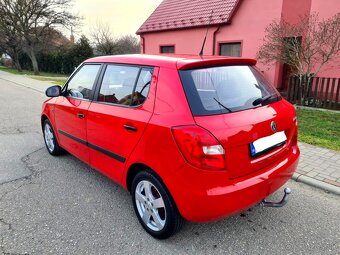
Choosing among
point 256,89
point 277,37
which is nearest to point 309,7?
point 277,37

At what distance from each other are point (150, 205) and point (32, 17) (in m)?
28.6

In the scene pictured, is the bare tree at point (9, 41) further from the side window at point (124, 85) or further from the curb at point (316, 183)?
the curb at point (316, 183)

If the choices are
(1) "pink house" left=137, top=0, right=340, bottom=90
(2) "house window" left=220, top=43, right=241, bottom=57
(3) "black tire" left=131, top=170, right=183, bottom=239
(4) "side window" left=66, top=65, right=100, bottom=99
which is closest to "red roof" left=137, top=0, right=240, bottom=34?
(1) "pink house" left=137, top=0, right=340, bottom=90

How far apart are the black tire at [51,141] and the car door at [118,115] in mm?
1433

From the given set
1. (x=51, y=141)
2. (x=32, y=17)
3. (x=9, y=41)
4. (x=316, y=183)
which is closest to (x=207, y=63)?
(x=316, y=183)

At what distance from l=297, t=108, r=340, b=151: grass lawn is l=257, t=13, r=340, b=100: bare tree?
69.4 inches

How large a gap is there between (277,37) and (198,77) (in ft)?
29.2

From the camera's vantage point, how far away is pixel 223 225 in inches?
114

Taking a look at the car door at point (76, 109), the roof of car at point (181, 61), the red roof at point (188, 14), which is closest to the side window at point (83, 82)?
the car door at point (76, 109)

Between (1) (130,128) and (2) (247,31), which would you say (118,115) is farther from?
(2) (247,31)

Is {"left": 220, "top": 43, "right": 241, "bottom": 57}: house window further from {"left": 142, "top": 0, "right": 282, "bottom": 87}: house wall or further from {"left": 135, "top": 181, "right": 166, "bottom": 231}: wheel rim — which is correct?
{"left": 135, "top": 181, "right": 166, "bottom": 231}: wheel rim

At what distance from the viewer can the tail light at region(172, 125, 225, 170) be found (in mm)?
2188

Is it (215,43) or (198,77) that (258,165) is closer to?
(198,77)

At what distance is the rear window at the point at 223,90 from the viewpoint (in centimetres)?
236
